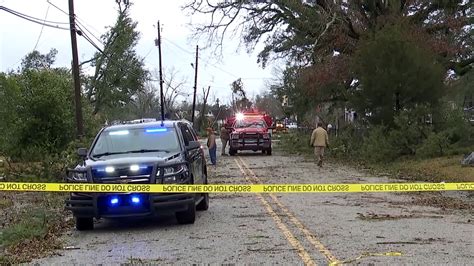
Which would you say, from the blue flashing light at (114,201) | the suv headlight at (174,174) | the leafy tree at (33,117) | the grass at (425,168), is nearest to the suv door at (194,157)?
the suv headlight at (174,174)

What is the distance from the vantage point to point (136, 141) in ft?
38.5

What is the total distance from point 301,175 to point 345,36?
39.5 ft

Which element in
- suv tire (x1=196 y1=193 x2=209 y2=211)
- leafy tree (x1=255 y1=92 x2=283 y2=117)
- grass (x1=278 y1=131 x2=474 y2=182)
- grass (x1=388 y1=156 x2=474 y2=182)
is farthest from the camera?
leafy tree (x1=255 y1=92 x2=283 y2=117)

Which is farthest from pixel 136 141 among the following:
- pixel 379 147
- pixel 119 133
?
pixel 379 147

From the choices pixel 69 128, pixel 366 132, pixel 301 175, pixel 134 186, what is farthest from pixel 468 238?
pixel 366 132

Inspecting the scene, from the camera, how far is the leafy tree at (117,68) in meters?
53.7

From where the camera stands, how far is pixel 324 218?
1144 cm

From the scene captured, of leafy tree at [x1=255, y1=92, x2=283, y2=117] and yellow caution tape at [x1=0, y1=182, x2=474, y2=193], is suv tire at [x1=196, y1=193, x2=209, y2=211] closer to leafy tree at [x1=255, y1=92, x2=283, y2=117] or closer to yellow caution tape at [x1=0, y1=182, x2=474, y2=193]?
yellow caution tape at [x1=0, y1=182, x2=474, y2=193]

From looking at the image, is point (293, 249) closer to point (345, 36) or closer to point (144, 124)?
point (144, 124)

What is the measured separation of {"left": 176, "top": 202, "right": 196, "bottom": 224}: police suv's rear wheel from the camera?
10.9 meters

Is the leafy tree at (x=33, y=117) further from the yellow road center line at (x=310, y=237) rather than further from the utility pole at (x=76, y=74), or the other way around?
the yellow road center line at (x=310, y=237)

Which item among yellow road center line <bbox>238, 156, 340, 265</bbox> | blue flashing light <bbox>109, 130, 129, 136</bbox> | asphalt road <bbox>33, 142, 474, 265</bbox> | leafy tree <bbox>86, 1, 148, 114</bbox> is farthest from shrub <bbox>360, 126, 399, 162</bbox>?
leafy tree <bbox>86, 1, 148, 114</bbox>

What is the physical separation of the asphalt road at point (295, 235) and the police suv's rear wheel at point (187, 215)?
5.6 inches

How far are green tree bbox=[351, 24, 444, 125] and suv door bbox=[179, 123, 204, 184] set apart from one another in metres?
13.6
